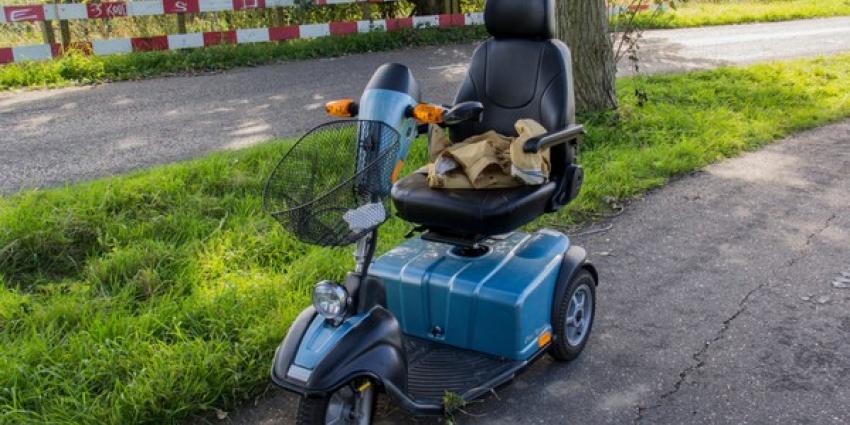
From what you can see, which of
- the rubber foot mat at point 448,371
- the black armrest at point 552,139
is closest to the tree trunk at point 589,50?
the black armrest at point 552,139

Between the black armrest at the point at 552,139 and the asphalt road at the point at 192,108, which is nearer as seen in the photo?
the black armrest at the point at 552,139

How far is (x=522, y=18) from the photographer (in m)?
4.10

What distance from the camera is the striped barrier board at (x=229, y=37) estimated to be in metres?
10.0

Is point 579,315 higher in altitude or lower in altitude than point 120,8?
Result: lower

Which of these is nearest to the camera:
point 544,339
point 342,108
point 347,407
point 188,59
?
point 347,407

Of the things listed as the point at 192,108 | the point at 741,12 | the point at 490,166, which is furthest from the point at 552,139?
the point at 741,12

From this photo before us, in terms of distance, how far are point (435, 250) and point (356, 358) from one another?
980 mm

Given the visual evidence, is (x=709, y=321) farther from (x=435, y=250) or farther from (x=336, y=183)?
(x=336, y=183)

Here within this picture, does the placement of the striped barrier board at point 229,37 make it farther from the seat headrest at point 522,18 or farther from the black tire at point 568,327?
the black tire at point 568,327

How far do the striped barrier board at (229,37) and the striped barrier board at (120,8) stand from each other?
Result: 439mm

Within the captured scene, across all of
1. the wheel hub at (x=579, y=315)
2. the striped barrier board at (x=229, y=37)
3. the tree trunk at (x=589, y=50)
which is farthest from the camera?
the striped barrier board at (x=229, y=37)

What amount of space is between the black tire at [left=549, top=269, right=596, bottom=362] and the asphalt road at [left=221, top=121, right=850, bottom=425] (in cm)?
7

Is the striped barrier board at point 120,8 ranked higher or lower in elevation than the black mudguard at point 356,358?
higher

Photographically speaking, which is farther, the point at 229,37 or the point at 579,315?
the point at 229,37
